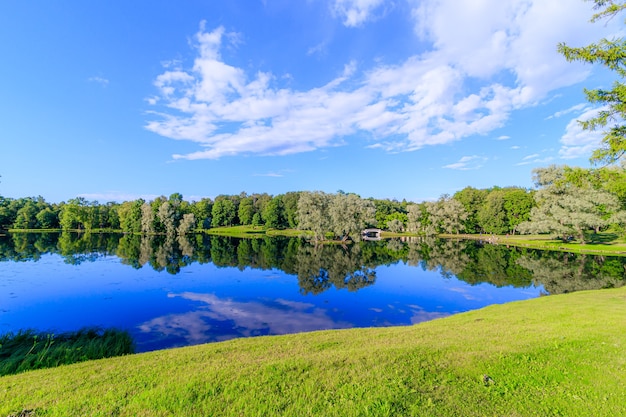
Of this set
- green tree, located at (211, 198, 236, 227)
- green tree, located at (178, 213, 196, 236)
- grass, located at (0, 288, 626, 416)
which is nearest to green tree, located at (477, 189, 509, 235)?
green tree, located at (178, 213, 196, 236)

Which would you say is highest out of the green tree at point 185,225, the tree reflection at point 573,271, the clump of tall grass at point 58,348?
the green tree at point 185,225

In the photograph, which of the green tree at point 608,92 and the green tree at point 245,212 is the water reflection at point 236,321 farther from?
the green tree at point 245,212

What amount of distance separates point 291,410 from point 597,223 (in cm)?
6222

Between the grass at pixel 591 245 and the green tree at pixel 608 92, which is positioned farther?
the grass at pixel 591 245

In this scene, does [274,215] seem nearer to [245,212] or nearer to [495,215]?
[245,212]

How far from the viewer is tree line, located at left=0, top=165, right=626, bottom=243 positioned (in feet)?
174

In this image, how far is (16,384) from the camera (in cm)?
675

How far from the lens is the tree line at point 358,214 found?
53.0 m

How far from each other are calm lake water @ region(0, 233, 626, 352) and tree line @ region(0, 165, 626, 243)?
34.0 ft

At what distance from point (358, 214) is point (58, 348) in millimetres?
61247

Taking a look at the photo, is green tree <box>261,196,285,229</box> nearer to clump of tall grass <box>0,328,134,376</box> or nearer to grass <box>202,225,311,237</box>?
grass <box>202,225,311,237</box>

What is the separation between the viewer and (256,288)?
1101 inches

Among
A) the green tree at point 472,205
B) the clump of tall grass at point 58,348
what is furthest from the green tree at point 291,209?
the clump of tall grass at point 58,348

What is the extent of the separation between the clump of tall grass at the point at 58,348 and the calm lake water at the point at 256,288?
3.73 feet
